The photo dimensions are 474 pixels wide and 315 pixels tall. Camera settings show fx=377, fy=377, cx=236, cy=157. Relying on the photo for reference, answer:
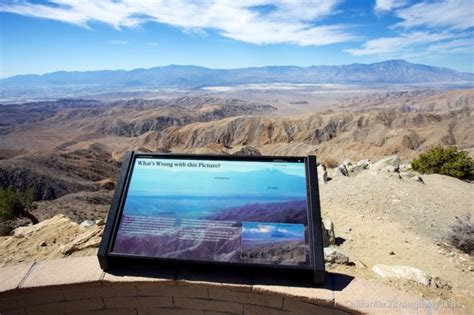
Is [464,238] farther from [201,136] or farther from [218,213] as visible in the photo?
[201,136]

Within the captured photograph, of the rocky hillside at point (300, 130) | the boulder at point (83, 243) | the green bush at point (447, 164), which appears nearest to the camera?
the boulder at point (83, 243)

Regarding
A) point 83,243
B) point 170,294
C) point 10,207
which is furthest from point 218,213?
point 10,207

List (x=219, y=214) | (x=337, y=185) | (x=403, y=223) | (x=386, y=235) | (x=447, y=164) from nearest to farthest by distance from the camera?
(x=219, y=214), (x=386, y=235), (x=403, y=223), (x=337, y=185), (x=447, y=164)

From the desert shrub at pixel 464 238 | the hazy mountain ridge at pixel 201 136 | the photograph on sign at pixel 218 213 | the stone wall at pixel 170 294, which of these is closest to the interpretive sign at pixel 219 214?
the photograph on sign at pixel 218 213

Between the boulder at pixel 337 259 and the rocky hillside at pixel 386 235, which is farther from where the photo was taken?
the boulder at pixel 337 259

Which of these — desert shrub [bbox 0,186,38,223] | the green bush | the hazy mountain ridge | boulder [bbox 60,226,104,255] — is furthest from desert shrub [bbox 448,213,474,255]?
the hazy mountain ridge

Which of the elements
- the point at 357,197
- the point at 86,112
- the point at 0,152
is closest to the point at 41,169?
the point at 0,152

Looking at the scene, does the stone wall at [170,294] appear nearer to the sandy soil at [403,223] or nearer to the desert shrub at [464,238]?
the sandy soil at [403,223]

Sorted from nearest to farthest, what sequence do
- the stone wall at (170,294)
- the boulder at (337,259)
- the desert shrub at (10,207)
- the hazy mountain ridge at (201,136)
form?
the stone wall at (170,294) < the boulder at (337,259) < the desert shrub at (10,207) < the hazy mountain ridge at (201,136)
